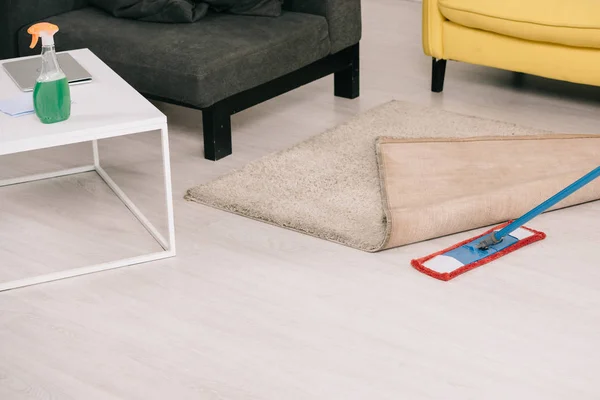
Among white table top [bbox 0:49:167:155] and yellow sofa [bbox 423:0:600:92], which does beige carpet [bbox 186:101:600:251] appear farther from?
white table top [bbox 0:49:167:155]

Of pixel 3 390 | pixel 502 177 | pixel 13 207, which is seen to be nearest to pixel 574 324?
pixel 502 177

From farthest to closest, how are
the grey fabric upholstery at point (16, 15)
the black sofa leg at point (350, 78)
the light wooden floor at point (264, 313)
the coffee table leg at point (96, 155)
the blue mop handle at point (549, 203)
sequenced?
the black sofa leg at point (350, 78), the grey fabric upholstery at point (16, 15), the coffee table leg at point (96, 155), the blue mop handle at point (549, 203), the light wooden floor at point (264, 313)

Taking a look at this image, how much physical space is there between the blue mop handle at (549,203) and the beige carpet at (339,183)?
0.63ft

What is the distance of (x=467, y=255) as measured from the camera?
2.49 m

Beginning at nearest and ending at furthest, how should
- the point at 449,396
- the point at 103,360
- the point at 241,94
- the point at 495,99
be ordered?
1. the point at 449,396
2. the point at 103,360
3. the point at 241,94
4. the point at 495,99

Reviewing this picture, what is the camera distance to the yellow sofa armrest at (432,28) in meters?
3.73

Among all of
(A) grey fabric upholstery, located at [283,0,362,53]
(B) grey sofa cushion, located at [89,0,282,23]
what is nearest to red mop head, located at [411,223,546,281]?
(A) grey fabric upholstery, located at [283,0,362,53]

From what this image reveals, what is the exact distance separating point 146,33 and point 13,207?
0.81 metres

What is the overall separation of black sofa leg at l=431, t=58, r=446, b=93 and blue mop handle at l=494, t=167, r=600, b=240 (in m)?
1.42

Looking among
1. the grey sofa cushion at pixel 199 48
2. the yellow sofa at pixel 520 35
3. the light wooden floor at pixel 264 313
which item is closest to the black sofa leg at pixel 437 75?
the yellow sofa at pixel 520 35

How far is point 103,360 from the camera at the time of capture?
6.76 feet

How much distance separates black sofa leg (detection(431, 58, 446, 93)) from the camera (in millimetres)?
3818

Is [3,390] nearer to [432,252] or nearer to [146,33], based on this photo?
[432,252]

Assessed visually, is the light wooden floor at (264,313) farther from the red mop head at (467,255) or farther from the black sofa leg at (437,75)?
the black sofa leg at (437,75)
